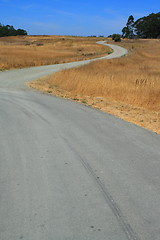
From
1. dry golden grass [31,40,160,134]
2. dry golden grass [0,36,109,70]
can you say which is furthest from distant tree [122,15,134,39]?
dry golden grass [31,40,160,134]

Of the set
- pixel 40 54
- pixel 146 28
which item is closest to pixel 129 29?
pixel 146 28

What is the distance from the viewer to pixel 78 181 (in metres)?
4.52

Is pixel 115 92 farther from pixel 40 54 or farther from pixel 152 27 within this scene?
pixel 152 27

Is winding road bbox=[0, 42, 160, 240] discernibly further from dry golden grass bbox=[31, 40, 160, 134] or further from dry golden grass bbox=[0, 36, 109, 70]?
dry golden grass bbox=[0, 36, 109, 70]

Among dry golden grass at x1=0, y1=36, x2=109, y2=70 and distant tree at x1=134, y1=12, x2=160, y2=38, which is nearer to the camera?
dry golden grass at x1=0, y1=36, x2=109, y2=70

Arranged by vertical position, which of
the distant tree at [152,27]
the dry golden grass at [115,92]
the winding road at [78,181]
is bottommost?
the dry golden grass at [115,92]

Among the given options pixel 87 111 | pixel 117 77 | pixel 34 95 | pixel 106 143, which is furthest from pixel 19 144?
pixel 117 77

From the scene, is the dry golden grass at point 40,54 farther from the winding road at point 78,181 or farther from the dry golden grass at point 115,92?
the winding road at point 78,181

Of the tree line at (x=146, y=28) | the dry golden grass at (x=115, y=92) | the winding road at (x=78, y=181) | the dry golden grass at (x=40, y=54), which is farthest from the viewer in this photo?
the tree line at (x=146, y=28)

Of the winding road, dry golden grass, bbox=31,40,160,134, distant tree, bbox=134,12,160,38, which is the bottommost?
dry golden grass, bbox=31,40,160,134

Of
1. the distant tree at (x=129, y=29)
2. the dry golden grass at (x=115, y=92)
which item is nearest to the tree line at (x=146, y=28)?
the distant tree at (x=129, y=29)

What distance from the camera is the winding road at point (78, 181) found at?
3346mm

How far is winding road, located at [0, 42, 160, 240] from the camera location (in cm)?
335


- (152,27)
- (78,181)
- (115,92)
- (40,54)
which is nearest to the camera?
(78,181)
